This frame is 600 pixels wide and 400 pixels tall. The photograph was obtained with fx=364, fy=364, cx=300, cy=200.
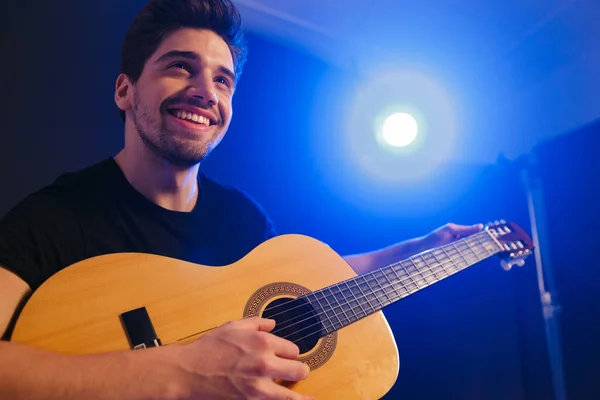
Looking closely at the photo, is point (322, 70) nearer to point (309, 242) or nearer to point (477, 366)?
point (309, 242)

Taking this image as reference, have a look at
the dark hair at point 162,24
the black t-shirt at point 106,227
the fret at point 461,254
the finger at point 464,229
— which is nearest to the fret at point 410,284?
the fret at point 461,254

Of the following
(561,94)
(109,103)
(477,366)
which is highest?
(561,94)

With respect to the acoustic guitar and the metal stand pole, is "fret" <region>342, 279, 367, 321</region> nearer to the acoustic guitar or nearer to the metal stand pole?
the acoustic guitar

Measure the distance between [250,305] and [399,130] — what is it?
4.05ft

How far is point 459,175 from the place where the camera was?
178cm

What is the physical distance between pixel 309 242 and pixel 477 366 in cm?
100

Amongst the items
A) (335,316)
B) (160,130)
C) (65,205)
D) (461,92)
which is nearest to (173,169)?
(160,130)

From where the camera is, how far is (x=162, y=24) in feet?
3.73

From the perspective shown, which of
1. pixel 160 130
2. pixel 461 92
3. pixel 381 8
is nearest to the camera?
pixel 160 130

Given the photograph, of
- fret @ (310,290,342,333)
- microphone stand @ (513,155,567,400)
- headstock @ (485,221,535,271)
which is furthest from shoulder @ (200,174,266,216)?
microphone stand @ (513,155,567,400)

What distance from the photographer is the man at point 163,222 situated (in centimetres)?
62

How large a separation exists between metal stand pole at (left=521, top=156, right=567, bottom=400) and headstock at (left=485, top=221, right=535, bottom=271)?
12.2 inches

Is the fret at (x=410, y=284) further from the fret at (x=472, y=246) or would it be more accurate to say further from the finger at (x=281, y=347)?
the finger at (x=281, y=347)

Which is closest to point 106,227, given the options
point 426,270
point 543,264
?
point 426,270
